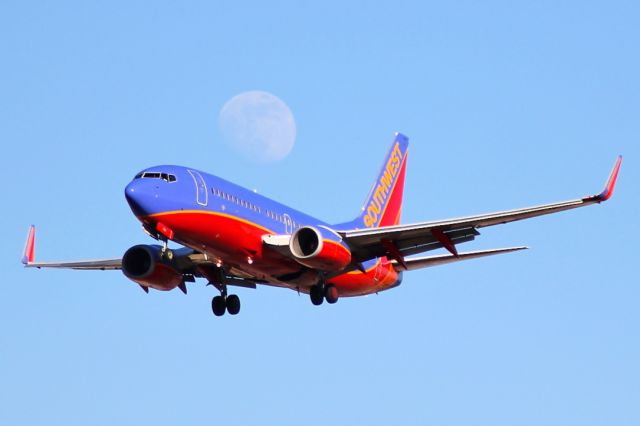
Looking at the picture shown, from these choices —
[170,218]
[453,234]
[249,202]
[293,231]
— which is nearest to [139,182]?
[170,218]

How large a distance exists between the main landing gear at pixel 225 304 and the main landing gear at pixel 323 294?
3.80 metres

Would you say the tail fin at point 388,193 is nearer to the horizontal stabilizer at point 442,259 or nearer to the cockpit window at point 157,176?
the horizontal stabilizer at point 442,259

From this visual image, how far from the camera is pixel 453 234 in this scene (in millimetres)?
48344

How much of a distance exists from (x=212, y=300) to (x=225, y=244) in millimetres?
7314

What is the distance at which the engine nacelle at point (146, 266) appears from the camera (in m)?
50.3

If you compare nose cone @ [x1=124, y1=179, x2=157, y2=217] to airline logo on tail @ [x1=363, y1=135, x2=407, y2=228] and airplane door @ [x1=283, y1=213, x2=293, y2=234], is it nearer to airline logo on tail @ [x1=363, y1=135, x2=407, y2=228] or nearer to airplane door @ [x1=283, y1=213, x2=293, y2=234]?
airplane door @ [x1=283, y1=213, x2=293, y2=234]

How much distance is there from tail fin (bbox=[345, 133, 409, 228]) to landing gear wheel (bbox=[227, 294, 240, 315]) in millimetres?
6720

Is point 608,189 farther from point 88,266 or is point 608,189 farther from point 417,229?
point 88,266

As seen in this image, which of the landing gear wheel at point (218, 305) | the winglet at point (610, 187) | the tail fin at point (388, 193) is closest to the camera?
the winglet at point (610, 187)

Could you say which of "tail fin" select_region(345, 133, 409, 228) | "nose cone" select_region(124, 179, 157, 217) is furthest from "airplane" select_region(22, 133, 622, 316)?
"tail fin" select_region(345, 133, 409, 228)

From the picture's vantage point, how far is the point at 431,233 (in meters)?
48.3

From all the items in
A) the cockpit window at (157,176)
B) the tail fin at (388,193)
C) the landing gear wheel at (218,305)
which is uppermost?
the tail fin at (388,193)

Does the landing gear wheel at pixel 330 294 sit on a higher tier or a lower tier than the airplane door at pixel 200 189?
lower

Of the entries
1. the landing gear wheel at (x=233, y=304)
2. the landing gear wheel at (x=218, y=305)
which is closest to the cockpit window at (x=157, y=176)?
the landing gear wheel at (x=218, y=305)
